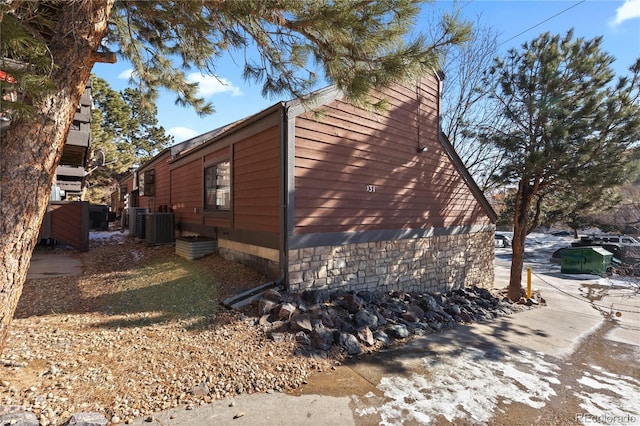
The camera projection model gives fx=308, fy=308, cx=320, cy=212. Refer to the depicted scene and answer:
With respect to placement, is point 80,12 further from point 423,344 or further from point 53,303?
point 423,344

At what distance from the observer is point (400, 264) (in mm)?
7543

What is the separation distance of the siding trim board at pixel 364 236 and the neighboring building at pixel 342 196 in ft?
0.08

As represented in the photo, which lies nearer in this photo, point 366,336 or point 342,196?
point 366,336

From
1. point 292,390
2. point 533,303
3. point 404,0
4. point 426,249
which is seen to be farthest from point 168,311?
point 533,303

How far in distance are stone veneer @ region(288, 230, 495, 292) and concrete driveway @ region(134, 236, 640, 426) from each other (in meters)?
1.80

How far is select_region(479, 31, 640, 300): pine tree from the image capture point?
811 centimetres

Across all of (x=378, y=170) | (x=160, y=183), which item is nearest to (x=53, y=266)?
(x=160, y=183)

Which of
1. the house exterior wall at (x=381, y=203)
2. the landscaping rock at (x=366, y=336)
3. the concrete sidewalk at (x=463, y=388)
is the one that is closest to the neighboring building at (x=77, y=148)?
the house exterior wall at (x=381, y=203)

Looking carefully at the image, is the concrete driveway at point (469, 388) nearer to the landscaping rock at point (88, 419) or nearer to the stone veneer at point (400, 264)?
the landscaping rock at point (88, 419)

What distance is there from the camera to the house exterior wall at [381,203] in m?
5.83

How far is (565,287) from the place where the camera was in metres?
14.5

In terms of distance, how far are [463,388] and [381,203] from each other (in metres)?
4.26

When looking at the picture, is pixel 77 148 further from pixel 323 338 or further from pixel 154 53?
pixel 323 338

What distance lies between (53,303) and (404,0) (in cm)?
653
